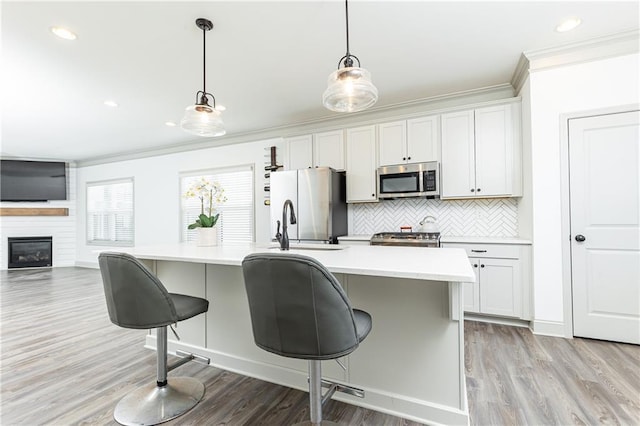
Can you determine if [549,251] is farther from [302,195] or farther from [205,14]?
[205,14]

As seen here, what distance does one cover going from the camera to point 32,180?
7250 mm

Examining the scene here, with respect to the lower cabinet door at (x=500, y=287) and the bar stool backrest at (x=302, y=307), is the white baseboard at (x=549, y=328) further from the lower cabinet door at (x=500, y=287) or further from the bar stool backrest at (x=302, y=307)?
the bar stool backrest at (x=302, y=307)

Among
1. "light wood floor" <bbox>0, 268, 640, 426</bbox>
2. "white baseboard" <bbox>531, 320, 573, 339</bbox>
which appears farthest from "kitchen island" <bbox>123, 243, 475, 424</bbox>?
"white baseboard" <bbox>531, 320, 573, 339</bbox>

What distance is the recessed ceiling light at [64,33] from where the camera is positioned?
2412mm

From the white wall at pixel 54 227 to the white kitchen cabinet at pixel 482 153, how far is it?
887cm

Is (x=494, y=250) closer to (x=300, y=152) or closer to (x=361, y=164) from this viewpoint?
(x=361, y=164)

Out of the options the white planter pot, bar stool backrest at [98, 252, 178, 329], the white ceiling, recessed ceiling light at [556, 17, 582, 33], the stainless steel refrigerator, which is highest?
recessed ceiling light at [556, 17, 582, 33]

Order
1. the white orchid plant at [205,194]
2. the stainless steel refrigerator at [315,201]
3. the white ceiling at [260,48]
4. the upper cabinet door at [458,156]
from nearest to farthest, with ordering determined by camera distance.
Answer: the white ceiling at [260,48] → the white orchid plant at [205,194] → the upper cabinet door at [458,156] → the stainless steel refrigerator at [315,201]

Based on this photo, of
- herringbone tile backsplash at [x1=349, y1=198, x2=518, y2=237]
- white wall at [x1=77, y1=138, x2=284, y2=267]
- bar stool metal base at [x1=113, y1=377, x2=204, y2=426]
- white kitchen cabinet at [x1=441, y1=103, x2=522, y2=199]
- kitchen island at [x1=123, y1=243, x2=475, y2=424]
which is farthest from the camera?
white wall at [x1=77, y1=138, x2=284, y2=267]

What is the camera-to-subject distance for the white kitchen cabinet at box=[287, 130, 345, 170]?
4215 millimetres

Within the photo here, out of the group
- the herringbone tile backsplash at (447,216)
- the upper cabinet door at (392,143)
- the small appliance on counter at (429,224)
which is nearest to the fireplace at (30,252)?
the herringbone tile backsplash at (447,216)

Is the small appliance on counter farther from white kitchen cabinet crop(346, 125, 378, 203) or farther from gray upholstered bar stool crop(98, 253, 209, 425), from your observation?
gray upholstered bar stool crop(98, 253, 209, 425)

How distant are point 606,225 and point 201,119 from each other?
3566 mm

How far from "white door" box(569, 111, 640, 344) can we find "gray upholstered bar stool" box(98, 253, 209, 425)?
3244 millimetres
